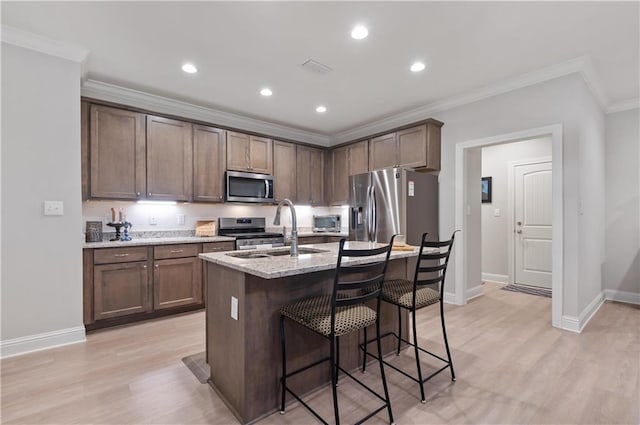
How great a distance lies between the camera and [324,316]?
1.63m

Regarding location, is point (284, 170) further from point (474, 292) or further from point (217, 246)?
point (474, 292)

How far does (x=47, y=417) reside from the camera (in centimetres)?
172

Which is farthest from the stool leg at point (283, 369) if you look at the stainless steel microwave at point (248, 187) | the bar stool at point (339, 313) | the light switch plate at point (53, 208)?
the stainless steel microwave at point (248, 187)

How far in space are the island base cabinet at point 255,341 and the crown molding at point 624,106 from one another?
4634 millimetres

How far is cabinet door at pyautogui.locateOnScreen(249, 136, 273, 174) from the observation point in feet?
14.6

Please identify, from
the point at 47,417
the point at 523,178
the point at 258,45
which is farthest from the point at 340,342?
the point at 523,178

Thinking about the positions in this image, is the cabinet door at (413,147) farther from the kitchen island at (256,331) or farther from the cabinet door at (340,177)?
the kitchen island at (256,331)

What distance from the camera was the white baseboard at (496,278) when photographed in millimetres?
5145

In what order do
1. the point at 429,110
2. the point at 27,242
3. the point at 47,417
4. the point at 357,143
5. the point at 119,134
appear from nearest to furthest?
the point at 47,417 → the point at 27,242 → the point at 119,134 → the point at 429,110 → the point at 357,143

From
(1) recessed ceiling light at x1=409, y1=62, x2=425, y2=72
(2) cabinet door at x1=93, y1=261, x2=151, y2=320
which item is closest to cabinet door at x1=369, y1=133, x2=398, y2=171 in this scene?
(1) recessed ceiling light at x1=409, y1=62, x2=425, y2=72

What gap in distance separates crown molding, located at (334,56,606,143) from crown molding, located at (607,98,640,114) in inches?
8.1

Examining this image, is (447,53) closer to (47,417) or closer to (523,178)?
(523,178)

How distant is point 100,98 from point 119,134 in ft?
1.59

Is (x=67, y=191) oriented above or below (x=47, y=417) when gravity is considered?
above
